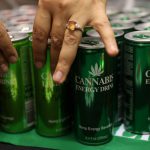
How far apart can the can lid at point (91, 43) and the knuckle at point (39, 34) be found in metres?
0.09

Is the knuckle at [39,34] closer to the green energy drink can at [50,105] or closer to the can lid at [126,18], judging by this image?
the green energy drink can at [50,105]

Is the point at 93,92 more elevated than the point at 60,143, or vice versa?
the point at 93,92

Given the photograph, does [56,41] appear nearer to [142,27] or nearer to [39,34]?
[39,34]

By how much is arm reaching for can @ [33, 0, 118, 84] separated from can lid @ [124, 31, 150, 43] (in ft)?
0.43

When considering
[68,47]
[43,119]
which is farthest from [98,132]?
[68,47]

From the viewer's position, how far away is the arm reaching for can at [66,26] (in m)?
0.86

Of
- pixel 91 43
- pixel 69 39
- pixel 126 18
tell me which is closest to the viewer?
pixel 69 39

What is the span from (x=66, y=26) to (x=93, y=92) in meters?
0.19

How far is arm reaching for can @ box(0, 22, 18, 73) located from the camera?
0.93 metres

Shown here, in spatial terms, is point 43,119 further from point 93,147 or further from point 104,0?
point 104,0

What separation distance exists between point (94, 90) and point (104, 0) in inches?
8.4

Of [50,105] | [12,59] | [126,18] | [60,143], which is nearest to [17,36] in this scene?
[12,59]

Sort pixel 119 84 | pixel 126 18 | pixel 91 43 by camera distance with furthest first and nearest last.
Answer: pixel 126 18
pixel 119 84
pixel 91 43

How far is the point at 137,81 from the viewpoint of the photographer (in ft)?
3.36
